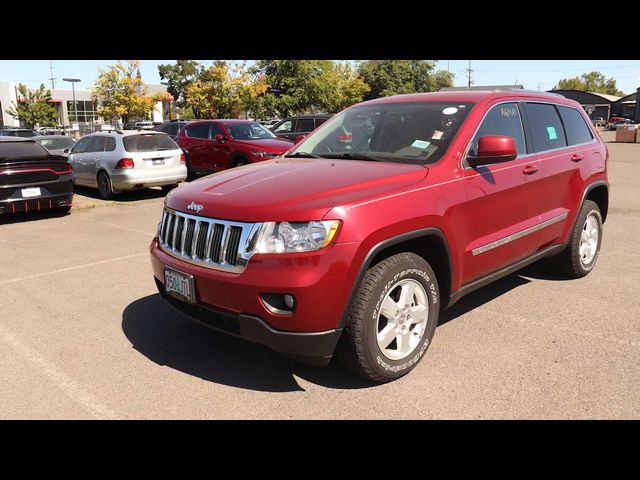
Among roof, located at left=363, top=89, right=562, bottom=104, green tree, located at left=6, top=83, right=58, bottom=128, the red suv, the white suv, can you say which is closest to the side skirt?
roof, located at left=363, top=89, right=562, bottom=104

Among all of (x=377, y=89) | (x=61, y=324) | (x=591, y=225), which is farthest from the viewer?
(x=377, y=89)

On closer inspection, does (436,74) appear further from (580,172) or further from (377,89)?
(580,172)

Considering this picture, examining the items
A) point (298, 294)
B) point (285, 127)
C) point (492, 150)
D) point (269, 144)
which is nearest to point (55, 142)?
point (285, 127)

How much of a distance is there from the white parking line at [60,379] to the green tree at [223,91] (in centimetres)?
3958

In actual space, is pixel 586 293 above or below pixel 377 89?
below

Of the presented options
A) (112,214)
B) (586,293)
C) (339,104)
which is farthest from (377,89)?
(586,293)

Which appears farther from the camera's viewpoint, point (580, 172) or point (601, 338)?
point (580, 172)

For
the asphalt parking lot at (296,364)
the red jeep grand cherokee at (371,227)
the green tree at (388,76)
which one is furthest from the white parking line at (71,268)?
the green tree at (388,76)

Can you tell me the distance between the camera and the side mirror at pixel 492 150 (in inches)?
151

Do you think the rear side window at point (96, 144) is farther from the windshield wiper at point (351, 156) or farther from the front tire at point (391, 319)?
the front tire at point (391, 319)

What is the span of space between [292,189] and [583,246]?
145 inches
